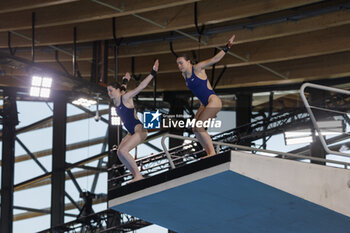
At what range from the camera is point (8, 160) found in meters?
21.2

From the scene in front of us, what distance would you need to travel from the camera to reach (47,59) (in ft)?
64.2

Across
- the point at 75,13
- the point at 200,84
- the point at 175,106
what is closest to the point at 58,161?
the point at 175,106

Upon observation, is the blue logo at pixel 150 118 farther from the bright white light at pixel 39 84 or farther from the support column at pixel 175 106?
the bright white light at pixel 39 84

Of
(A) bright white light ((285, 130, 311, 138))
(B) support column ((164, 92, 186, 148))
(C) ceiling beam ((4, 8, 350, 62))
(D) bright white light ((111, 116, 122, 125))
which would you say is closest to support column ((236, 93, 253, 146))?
(B) support column ((164, 92, 186, 148))

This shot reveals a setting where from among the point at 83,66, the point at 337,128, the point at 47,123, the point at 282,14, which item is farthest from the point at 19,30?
the point at 337,128

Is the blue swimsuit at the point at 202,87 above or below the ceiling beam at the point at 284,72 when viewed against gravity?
below

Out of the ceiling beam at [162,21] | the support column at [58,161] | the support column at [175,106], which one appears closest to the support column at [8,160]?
the support column at [58,161]

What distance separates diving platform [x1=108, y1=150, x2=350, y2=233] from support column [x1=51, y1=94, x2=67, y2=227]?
32.8ft

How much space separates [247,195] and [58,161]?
12.4 metres

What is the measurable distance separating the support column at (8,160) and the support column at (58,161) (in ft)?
4.46

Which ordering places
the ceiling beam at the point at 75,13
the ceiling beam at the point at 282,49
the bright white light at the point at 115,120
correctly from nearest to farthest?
the ceiling beam at the point at 75,13 → the bright white light at the point at 115,120 → the ceiling beam at the point at 282,49

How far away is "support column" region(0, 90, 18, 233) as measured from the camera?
67.8ft

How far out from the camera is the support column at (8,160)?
20.7m

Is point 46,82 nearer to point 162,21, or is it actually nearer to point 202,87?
point 162,21
